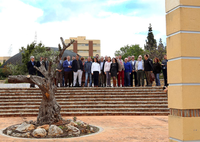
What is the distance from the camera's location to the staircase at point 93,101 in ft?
38.0

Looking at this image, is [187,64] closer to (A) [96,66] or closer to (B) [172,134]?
(B) [172,134]

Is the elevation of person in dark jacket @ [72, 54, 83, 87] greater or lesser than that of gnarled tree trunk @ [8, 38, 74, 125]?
greater

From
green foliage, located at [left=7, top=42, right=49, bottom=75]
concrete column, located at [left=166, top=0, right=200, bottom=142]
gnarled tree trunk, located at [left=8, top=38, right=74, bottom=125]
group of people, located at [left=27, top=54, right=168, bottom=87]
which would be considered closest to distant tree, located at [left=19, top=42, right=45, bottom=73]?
green foliage, located at [left=7, top=42, right=49, bottom=75]

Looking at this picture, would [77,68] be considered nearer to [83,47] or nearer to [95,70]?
[95,70]

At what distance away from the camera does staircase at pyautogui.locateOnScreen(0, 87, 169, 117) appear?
1159 centimetres

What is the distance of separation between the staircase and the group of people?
1.30 m

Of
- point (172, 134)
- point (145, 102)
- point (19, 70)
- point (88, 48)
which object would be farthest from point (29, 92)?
point (88, 48)

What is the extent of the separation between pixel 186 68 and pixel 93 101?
368 inches

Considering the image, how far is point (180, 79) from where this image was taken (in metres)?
3.74

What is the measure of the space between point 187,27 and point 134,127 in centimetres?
520

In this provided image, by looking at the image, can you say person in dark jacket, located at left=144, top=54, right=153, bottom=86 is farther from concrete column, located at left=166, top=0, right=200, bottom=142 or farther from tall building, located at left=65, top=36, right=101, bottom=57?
tall building, located at left=65, top=36, right=101, bottom=57

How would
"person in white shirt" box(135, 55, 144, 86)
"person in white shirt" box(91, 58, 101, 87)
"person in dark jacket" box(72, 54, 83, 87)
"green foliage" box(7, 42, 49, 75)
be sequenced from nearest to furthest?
"person in white shirt" box(91, 58, 101, 87) → "person in dark jacket" box(72, 54, 83, 87) → "person in white shirt" box(135, 55, 144, 86) → "green foliage" box(7, 42, 49, 75)

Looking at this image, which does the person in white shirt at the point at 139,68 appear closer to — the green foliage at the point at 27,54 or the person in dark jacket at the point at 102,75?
the person in dark jacket at the point at 102,75

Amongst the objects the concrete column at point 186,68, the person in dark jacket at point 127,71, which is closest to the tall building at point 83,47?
the person in dark jacket at point 127,71
